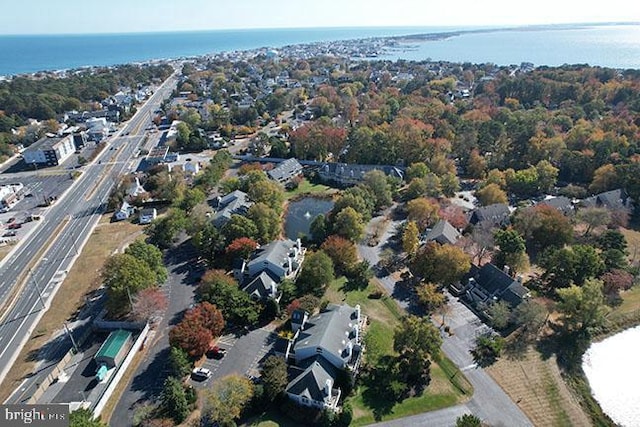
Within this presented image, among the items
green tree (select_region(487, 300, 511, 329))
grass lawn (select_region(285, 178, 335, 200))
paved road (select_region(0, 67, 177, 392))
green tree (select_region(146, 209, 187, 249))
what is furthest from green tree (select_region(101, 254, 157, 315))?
green tree (select_region(487, 300, 511, 329))

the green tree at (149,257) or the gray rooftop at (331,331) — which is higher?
the green tree at (149,257)

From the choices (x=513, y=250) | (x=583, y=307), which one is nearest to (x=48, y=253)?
(x=513, y=250)

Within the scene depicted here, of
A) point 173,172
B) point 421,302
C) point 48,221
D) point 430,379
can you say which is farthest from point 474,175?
point 48,221

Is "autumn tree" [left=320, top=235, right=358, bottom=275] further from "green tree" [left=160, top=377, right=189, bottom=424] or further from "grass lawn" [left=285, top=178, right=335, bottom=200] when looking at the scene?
"grass lawn" [left=285, top=178, right=335, bottom=200]

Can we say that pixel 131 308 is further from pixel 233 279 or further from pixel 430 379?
pixel 430 379

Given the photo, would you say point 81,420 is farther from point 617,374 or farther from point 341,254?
point 617,374

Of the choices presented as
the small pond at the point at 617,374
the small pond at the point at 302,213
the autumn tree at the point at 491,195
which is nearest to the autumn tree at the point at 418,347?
the small pond at the point at 617,374

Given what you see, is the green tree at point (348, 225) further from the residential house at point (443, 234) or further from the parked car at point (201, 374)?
the parked car at point (201, 374)
